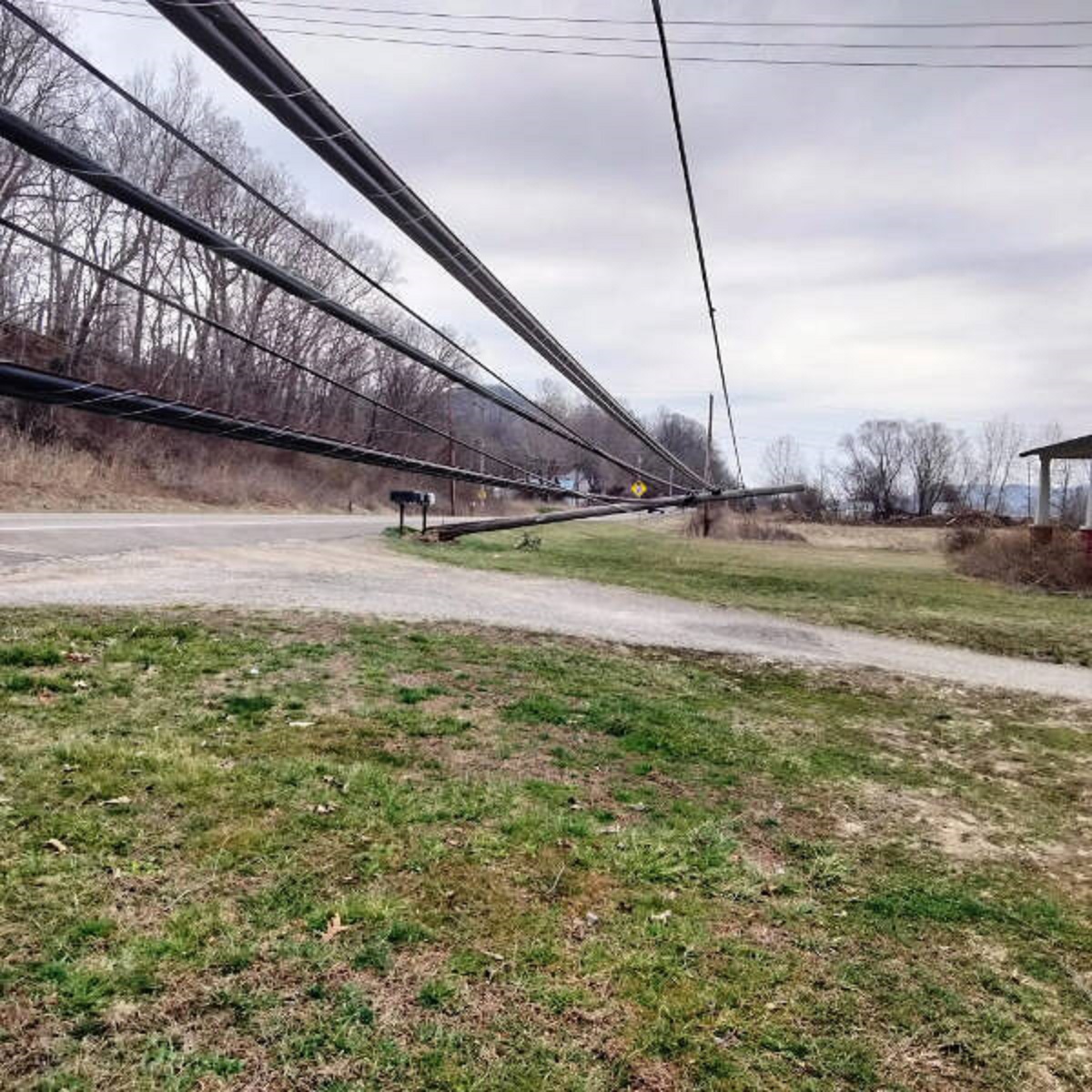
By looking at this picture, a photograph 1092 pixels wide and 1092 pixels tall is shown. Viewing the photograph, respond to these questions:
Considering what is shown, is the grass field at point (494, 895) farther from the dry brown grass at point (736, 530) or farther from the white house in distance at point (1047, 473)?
the dry brown grass at point (736, 530)

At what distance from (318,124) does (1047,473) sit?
32.2m

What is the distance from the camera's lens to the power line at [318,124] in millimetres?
1945

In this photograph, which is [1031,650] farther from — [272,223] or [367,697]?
[272,223]

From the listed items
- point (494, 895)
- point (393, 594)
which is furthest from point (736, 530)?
point (494, 895)

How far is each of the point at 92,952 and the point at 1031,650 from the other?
13.1 meters

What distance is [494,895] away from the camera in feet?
11.3

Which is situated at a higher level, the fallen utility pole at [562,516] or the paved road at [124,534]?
the fallen utility pole at [562,516]

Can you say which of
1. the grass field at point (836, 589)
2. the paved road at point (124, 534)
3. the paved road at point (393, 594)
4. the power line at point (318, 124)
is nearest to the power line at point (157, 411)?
the power line at point (318, 124)

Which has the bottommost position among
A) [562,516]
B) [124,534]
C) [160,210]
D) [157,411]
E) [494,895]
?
[494,895]

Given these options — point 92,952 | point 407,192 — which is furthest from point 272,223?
point 92,952

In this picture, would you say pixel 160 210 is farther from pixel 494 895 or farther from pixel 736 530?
pixel 736 530

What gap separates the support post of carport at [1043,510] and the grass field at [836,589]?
250 centimetres

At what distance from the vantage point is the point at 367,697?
612 cm

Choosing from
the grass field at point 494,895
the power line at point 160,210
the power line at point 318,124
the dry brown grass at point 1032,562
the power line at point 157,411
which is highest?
the power line at point 318,124
